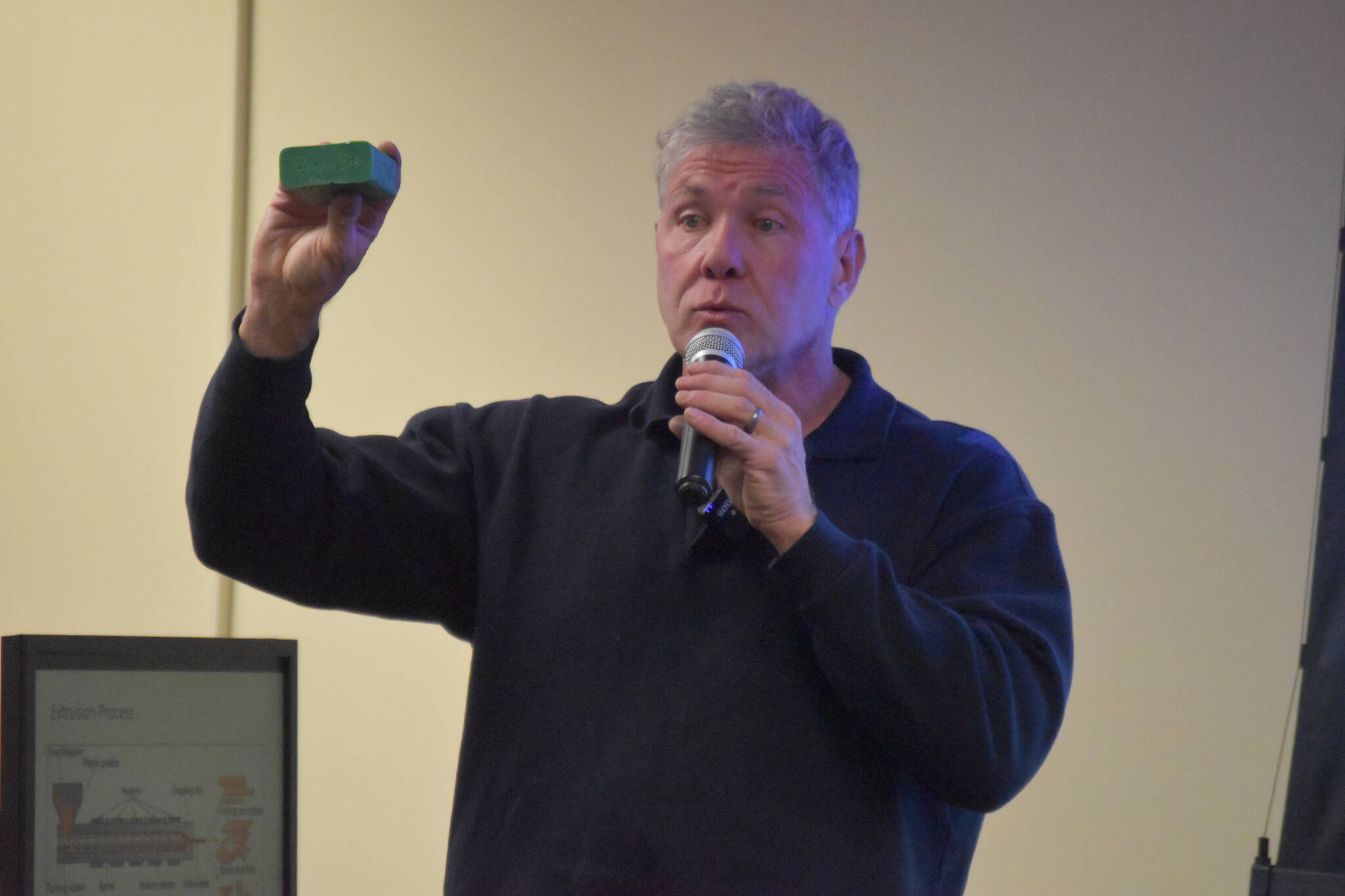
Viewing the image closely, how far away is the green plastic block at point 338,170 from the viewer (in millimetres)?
1224

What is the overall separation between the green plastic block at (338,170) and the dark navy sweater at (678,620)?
16cm

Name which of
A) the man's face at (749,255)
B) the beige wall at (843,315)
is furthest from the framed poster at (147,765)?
the beige wall at (843,315)

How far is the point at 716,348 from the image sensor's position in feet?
4.56

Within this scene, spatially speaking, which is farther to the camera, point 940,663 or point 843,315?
point 843,315

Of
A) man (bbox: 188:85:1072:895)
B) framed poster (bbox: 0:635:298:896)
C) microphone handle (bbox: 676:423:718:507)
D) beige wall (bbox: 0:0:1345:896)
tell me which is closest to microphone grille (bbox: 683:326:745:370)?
man (bbox: 188:85:1072:895)

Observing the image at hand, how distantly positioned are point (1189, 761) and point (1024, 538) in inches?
51.9

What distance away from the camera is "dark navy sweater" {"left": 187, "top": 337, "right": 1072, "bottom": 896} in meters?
1.22

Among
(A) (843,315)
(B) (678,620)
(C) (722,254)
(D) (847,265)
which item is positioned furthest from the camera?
(A) (843,315)

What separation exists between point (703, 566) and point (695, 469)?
196mm

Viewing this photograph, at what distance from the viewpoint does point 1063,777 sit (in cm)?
253

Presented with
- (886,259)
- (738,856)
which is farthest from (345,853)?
(738,856)

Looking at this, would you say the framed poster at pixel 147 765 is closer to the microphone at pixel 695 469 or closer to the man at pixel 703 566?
the man at pixel 703 566

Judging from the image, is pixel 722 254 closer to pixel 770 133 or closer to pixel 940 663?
pixel 770 133

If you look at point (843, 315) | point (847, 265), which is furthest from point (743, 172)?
point (843, 315)
